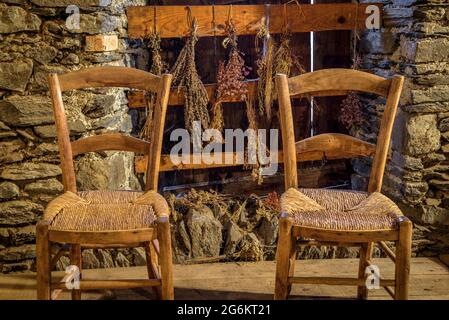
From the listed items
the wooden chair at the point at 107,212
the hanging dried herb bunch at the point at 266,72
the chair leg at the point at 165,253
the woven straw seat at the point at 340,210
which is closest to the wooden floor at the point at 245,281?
the wooden chair at the point at 107,212

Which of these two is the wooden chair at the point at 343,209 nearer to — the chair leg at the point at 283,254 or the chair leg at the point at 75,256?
the chair leg at the point at 283,254

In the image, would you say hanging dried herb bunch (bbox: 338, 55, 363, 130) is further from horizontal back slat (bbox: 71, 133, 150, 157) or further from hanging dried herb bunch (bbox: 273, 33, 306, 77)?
horizontal back slat (bbox: 71, 133, 150, 157)

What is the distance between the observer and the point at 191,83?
9.87 feet

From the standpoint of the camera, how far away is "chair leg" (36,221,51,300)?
193cm

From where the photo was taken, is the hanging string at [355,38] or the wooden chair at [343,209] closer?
the wooden chair at [343,209]

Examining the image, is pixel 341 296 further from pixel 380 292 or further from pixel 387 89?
pixel 387 89

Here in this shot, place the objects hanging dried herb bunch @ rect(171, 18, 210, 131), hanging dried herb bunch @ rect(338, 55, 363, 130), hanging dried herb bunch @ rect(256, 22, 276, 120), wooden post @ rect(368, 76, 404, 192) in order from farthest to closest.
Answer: hanging dried herb bunch @ rect(338, 55, 363, 130), hanging dried herb bunch @ rect(256, 22, 276, 120), hanging dried herb bunch @ rect(171, 18, 210, 131), wooden post @ rect(368, 76, 404, 192)

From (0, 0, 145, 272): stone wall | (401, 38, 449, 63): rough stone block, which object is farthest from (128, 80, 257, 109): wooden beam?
(401, 38, 449, 63): rough stone block

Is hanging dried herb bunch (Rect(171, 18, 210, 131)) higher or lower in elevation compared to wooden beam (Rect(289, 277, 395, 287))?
higher

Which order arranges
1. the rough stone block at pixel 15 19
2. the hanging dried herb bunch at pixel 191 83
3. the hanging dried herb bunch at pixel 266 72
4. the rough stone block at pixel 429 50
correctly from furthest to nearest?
the hanging dried herb bunch at pixel 266 72, the hanging dried herb bunch at pixel 191 83, the rough stone block at pixel 429 50, the rough stone block at pixel 15 19

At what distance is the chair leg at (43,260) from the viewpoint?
193cm

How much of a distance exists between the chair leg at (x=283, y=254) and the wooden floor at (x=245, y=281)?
548mm

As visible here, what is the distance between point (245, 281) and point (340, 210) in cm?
73

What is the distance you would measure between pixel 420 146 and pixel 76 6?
1768mm
